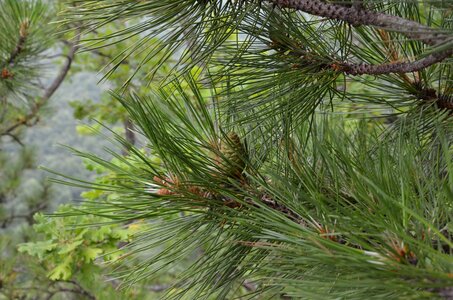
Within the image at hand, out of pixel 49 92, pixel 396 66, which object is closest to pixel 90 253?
pixel 396 66

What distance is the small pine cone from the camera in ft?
2.00

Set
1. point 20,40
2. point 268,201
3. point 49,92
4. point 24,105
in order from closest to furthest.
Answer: point 268,201 → point 20,40 → point 24,105 → point 49,92

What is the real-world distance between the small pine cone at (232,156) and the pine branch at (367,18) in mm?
171

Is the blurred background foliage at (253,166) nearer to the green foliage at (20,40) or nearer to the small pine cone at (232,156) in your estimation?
the small pine cone at (232,156)

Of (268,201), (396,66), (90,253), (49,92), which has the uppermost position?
(396,66)

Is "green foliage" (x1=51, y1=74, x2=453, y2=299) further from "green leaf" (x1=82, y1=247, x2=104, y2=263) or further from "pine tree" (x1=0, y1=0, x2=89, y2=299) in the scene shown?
"green leaf" (x1=82, y1=247, x2=104, y2=263)

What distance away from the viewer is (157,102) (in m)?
0.64

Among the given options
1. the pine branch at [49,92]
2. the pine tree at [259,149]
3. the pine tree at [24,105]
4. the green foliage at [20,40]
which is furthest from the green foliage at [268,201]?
the pine branch at [49,92]

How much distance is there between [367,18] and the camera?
0.47 m

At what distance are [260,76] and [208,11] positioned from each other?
0.12 meters

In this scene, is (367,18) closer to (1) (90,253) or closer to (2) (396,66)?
(2) (396,66)

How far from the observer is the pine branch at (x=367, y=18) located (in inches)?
15.8

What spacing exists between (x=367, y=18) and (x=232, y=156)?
23 cm

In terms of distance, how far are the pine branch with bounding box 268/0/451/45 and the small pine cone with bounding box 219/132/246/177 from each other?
0.17m
